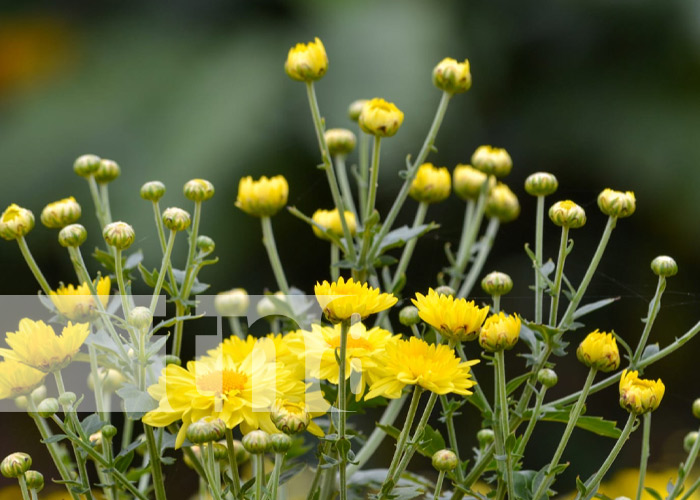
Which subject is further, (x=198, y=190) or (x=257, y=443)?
(x=198, y=190)

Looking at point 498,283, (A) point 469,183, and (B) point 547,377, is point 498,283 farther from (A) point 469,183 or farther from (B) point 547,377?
(A) point 469,183

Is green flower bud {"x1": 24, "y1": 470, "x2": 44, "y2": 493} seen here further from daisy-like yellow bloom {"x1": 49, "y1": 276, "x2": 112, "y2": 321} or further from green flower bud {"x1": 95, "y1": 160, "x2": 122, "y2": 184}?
green flower bud {"x1": 95, "y1": 160, "x2": 122, "y2": 184}

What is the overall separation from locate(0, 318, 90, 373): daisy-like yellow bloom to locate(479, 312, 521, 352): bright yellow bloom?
17 centimetres

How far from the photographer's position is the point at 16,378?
369 millimetres

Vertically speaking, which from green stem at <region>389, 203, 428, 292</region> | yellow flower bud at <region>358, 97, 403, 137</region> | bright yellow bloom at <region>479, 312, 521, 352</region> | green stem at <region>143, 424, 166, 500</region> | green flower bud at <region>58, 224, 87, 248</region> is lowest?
green stem at <region>143, 424, 166, 500</region>

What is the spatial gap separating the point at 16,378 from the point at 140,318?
62 mm

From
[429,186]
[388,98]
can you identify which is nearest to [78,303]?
[429,186]

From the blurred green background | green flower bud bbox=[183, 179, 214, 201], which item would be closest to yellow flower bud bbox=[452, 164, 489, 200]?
green flower bud bbox=[183, 179, 214, 201]

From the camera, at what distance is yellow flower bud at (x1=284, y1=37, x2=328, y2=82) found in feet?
1.62

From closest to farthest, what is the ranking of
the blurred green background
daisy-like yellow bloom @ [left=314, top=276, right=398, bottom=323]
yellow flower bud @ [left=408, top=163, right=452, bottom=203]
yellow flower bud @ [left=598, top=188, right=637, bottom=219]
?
1. daisy-like yellow bloom @ [left=314, top=276, right=398, bottom=323]
2. yellow flower bud @ [left=598, top=188, right=637, bottom=219]
3. yellow flower bud @ [left=408, top=163, right=452, bottom=203]
4. the blurred green background

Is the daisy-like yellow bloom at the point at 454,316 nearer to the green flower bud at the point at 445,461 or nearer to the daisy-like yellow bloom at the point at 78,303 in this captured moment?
the green flower bud at the point at 445,461

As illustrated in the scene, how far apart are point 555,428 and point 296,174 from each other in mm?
571

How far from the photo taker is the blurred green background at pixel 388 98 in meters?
1.30

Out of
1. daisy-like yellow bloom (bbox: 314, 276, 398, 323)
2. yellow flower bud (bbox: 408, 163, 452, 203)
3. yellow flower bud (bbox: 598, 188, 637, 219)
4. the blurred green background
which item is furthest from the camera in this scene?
the blurred green background
